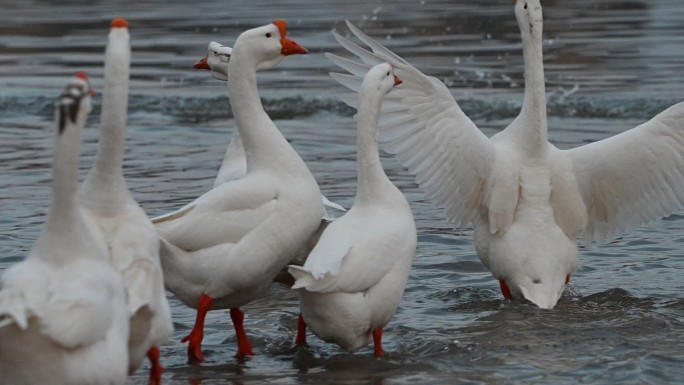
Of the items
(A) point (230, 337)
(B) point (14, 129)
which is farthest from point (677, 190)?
(B) point (14, 129)

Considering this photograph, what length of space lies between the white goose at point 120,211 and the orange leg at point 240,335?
1.48m

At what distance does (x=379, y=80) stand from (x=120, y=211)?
85.5 inches

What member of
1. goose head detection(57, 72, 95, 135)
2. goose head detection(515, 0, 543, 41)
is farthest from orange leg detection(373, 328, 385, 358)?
goose head detection(57, 72, 95, 135)

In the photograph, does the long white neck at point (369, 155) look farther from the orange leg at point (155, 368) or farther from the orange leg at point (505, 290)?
the orange leg at point (505, 290)

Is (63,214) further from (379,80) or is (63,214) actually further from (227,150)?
(227,150)

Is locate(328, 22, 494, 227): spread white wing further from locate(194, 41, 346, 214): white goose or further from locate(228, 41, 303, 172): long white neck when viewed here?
locate(228, 41, 303, 172): long white neck

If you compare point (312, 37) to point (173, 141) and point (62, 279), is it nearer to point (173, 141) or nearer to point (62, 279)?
point (173, 141)

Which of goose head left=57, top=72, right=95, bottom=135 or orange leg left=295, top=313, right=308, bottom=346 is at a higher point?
goose head left=57, top=72, right=95, bottom=135

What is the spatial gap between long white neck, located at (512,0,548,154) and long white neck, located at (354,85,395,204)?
5.25 ft

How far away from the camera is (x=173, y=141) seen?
17.8m

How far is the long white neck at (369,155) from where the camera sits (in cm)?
925

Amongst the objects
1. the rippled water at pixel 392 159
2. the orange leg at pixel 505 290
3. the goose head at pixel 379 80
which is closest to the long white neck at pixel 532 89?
the orange leg at pixel 505 290

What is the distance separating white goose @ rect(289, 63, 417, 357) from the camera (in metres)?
8.68

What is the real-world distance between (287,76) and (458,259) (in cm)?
1075
